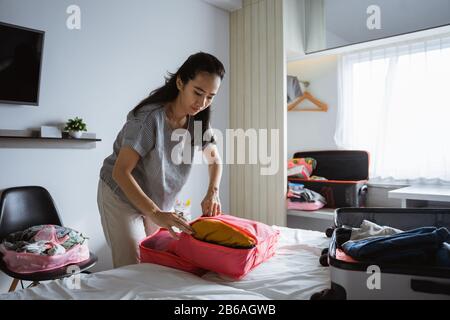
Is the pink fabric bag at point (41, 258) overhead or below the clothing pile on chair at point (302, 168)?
below

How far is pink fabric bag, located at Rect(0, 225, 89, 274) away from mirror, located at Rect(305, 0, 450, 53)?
2500 millimetres

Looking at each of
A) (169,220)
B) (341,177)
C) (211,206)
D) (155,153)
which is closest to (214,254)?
(169,220)

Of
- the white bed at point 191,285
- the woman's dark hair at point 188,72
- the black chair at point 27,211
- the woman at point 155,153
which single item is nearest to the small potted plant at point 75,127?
the black chair at point 27,211

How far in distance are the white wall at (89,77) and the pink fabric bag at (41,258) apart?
397 millimetres

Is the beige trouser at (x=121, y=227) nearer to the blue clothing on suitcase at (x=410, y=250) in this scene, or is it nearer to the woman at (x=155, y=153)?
the woman at (x=155, y=153)

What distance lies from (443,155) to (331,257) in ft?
7.35

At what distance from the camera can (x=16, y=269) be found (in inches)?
65.7

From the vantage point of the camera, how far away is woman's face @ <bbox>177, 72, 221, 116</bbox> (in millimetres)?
1340

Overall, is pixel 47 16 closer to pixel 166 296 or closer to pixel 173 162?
pixel 173 162

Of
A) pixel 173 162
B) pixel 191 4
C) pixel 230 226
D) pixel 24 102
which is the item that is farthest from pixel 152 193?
pixel 191 4

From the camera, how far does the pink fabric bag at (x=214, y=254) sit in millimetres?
1104

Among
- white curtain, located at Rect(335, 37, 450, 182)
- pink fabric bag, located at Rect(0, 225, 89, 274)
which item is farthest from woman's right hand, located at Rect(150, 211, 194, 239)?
white curtain, located at Rect(335, 37, 450, 182)

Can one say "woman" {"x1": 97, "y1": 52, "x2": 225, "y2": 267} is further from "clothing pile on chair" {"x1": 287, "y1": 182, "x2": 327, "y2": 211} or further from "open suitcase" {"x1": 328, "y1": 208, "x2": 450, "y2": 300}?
"clothing pile on chair" {"x1": 287, "y1": 182, "x2": 327, "y2": 211}

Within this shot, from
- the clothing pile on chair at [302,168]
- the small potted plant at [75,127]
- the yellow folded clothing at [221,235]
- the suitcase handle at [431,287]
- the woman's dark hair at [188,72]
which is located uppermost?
the woman's dark hair at [188,72]
